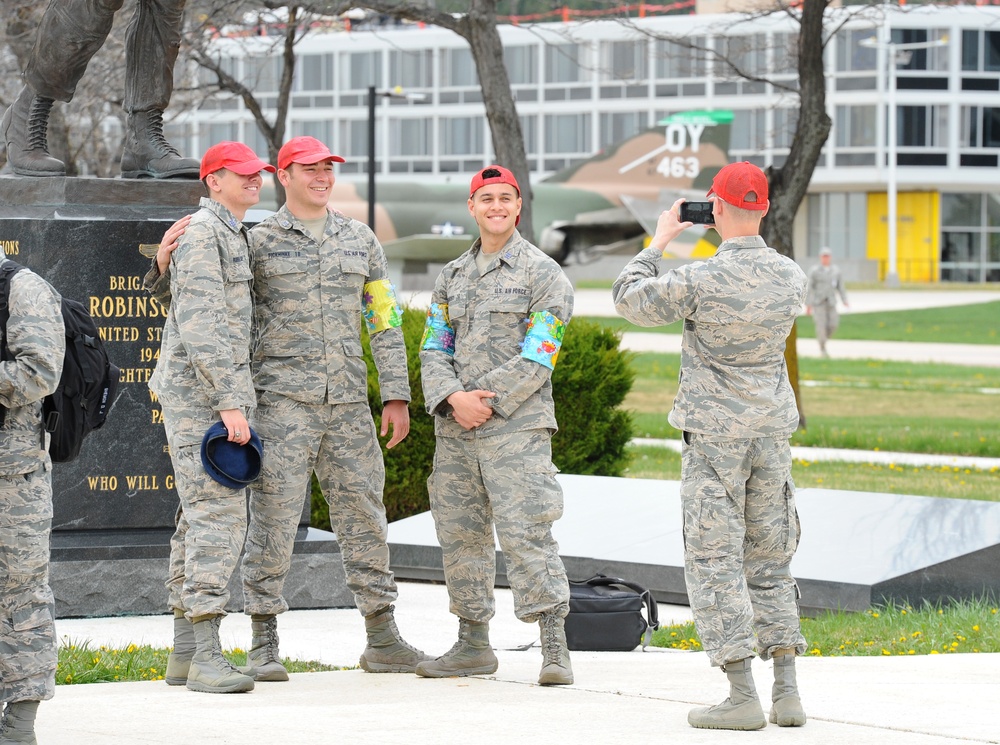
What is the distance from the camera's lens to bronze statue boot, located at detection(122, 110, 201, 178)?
8312 millimetres

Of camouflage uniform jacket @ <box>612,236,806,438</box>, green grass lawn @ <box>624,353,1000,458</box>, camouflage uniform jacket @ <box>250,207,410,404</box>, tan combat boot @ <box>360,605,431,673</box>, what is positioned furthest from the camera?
green grass lawn @ <box>624,353,1000,458</box>

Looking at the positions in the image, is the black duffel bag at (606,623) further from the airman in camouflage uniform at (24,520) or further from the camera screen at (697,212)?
the airman in camouflage uniform at (24,520)

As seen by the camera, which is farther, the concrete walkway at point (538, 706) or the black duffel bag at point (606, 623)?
the black duffel bag at point (606, 623)

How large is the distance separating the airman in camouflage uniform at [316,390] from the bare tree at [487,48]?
7.73 metres

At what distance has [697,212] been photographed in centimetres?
538

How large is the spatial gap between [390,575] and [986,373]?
2073cm

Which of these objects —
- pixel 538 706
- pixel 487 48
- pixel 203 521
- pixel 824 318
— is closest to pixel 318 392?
pixel 203 521

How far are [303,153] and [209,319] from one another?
2.71 feet

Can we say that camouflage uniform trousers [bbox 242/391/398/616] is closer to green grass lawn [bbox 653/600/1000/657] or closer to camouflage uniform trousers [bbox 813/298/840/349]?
green grass lawn [bbox 653/600/1000/657]

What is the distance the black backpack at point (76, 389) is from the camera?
15.8ft

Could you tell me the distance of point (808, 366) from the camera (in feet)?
85.8

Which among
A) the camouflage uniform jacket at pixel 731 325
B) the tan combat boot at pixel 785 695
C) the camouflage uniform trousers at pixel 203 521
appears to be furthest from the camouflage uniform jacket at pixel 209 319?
the tan combat boot at pixel 785 695

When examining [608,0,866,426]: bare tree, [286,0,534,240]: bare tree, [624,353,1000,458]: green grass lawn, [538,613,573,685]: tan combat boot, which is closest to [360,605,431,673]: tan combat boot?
[538,613,573,685]: tan combat boot

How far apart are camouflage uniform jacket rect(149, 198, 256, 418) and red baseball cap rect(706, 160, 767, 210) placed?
1.95m
